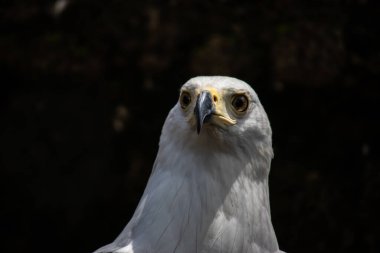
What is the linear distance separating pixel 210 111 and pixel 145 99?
3.17 metres

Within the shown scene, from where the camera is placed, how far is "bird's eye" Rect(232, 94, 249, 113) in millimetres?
3352

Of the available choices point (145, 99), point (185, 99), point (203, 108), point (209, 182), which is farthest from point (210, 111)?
point (145, 99)

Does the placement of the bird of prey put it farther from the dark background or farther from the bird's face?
the dark background

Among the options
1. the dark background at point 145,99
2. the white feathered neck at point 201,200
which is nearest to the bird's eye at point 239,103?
the white feathered neck at point 201,200

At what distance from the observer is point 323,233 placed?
596 cm

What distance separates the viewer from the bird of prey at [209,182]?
3271mm

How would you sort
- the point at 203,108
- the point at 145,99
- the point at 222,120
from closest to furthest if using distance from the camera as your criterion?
1. the point at 203,108
2. the point at 222,120
3. the point at 145,99

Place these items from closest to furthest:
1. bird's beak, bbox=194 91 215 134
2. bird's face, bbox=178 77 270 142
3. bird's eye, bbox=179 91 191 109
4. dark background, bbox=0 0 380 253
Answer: bird's beak, bbox=194 91 215 134
bird's face, bbox=178 77 270 142
bird's eye, bbox=179 91 191 109
dark background, bbox=0 0 380 253

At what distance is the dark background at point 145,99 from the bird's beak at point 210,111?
9.39 feet

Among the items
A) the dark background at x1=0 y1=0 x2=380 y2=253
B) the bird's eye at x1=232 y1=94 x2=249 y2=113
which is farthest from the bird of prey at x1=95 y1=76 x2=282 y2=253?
the dark background at x1=0 y1=0 x2=380 y2=253

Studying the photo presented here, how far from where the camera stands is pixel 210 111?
315 cm

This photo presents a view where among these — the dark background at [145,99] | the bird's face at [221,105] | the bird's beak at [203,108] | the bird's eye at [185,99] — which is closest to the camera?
the bird's beak at [203,108]

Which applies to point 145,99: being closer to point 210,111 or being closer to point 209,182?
point 209,182

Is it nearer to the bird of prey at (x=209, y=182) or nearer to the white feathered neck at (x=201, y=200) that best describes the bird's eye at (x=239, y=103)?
the bird of prey at (x=209, y=182)
